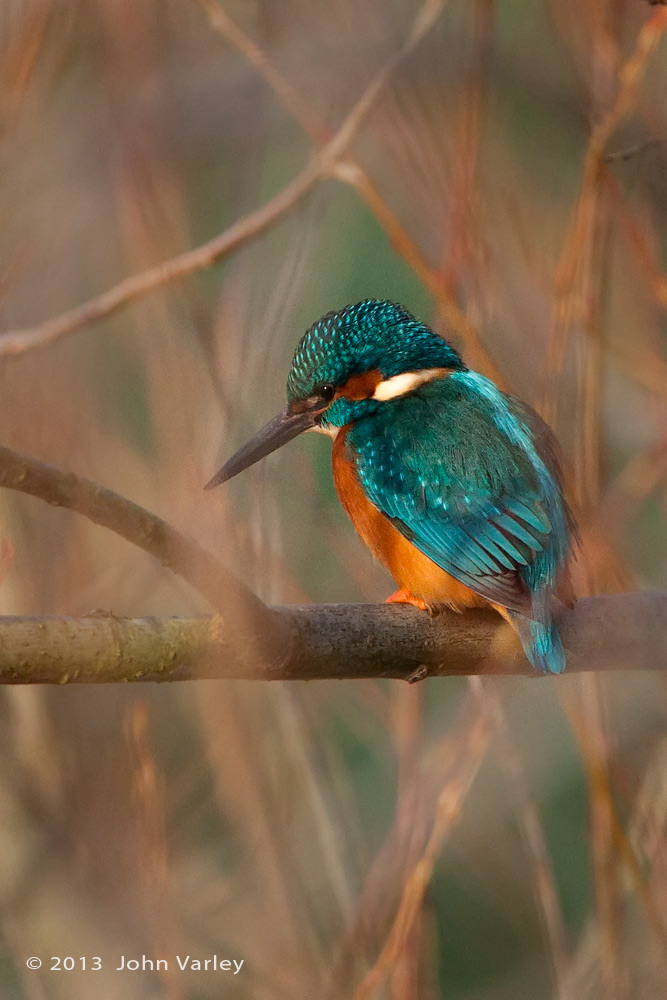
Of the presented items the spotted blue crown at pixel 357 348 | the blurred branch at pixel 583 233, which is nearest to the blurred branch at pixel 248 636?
the blurred branch at pixel 583 233

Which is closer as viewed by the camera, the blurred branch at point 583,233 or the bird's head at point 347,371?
the blurred branch at point 583,233

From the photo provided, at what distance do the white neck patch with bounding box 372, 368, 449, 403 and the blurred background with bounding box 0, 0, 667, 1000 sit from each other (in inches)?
4.2

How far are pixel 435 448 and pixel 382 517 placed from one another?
0.64 feet

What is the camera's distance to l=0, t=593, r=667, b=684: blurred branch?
1.48m

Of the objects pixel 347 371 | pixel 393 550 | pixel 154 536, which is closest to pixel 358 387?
pixel 347 371

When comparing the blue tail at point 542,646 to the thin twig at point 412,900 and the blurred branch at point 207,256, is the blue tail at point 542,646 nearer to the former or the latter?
the thin twig at point 412,900

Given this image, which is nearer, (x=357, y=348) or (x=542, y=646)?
(x=542, y=646)

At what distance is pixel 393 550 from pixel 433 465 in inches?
8.3

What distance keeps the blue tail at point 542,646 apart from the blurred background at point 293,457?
4.1 inches

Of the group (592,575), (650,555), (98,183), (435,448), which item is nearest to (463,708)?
(592,575)

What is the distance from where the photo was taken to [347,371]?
8.36 ft

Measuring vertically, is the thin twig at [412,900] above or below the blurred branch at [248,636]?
below

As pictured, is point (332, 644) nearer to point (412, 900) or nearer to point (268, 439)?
point (412, 900)

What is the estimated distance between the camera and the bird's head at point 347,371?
2533 millimetres
